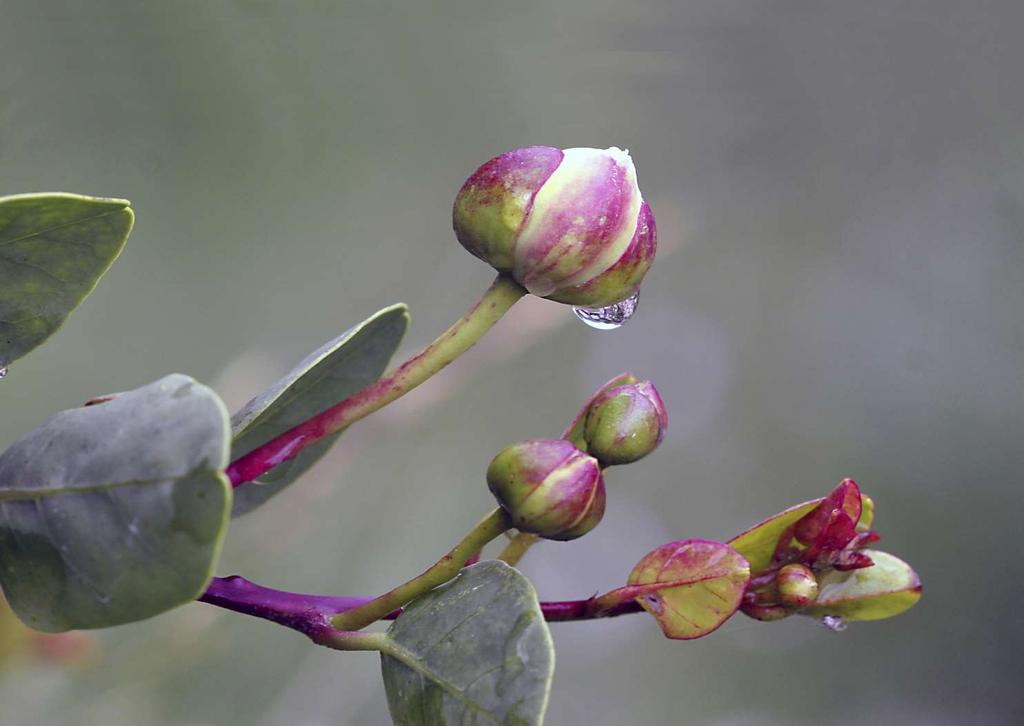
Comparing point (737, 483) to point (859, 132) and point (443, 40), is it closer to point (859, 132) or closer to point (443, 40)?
point (859, 132)

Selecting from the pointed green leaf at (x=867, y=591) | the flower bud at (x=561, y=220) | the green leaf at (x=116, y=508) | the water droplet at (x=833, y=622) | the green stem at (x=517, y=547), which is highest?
the flower bud at (x=561, y=220)

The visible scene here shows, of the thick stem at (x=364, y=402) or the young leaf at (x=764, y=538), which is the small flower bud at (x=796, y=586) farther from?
the thick stem at (x=364, y=402)


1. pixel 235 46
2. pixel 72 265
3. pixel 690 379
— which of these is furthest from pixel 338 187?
pixel 72 265

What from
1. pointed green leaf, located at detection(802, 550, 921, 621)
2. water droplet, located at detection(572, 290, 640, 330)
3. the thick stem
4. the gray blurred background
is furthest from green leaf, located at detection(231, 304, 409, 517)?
the gray blurred background

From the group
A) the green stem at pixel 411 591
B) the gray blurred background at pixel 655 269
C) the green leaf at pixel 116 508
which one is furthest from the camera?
the gray blurred background at pixel 655 269

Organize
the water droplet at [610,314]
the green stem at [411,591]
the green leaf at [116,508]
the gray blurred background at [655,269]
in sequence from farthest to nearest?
the gray blurred background at [655,269] → the water droplet at [610,314] → the green stem at [411,591] → the green leaf at [116,508]

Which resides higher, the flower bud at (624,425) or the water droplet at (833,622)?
the flower bud at (624,425)

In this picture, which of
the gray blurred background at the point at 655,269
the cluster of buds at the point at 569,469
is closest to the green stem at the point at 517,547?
the cluster of buds at the point at 569,469
